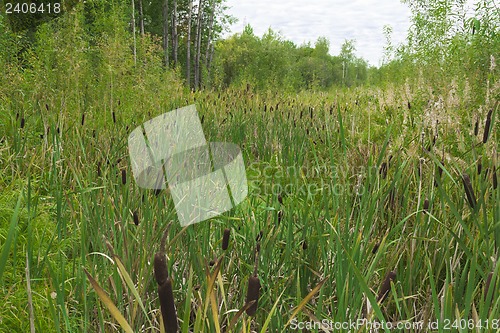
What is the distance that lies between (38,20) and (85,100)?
3.98ft

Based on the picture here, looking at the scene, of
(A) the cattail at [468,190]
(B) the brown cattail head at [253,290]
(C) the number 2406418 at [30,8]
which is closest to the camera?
(B) the brown cattail head at [253,290]

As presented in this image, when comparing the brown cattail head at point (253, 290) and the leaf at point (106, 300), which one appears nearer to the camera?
the leaf at point (106, 300)

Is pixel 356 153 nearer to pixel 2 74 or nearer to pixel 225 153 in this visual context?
pixel 225 153

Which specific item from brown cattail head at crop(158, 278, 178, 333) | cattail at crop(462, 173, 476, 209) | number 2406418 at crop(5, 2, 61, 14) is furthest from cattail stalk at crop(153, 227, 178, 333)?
number 2406418 at crop(5, 2, 61, 14)

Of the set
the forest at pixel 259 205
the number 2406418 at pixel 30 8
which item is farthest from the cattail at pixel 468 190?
the number 2406418 at pixel 30 8

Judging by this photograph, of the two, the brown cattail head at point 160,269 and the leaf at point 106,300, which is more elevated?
the brown cattail head at point 160,269

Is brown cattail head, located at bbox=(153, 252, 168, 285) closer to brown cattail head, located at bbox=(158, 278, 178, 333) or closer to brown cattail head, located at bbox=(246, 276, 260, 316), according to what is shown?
brown cattail head, located at bbox=(158, 278, 178, 333)

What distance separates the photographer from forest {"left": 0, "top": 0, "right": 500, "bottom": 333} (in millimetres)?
980

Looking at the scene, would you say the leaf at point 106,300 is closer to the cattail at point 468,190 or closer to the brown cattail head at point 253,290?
the brown cattail head at point 253,290

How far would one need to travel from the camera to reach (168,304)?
0.49 metres

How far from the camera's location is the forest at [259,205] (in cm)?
98

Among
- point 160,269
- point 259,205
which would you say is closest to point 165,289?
point 160,269

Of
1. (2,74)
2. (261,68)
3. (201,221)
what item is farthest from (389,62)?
(201,221)

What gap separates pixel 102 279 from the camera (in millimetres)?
1274
